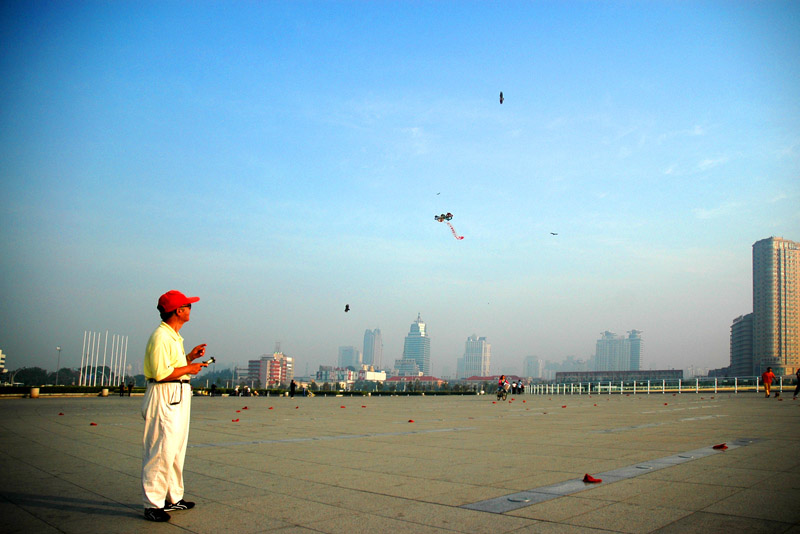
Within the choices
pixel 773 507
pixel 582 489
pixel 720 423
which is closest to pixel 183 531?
pixel 582 489

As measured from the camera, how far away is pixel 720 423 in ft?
43.0

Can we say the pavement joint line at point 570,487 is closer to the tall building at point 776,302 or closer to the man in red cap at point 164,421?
the man in red cap at point 164,421

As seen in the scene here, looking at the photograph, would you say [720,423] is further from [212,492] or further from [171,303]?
[171,303]

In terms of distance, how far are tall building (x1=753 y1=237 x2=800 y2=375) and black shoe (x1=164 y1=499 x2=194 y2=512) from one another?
532ft

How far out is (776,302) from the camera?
151 metres

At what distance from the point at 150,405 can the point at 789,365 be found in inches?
6080

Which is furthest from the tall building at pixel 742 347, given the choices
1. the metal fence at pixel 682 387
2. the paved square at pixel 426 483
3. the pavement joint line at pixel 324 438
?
the paved square at pixel 426 483

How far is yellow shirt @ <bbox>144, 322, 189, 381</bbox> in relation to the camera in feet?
16.6

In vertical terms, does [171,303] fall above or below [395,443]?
above

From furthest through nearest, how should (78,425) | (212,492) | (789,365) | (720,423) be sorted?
(789,365), (78,425), (720,423), (212,492)

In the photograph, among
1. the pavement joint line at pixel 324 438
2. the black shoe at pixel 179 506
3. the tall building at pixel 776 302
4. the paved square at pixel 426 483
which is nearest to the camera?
the paved square at pixel 426 483

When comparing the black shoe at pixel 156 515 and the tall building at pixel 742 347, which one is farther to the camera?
the tall building at pixel 742 347

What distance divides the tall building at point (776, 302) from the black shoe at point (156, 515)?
162420mm

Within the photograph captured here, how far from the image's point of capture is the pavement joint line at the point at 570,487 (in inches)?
204
